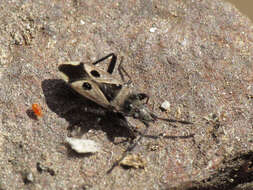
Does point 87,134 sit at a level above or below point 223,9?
below

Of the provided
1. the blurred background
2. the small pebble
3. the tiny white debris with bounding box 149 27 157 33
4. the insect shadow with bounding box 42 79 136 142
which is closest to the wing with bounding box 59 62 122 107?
the insect shadow with bounding box 42 79 136 142

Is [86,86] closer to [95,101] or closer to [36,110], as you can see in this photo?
[95,101]

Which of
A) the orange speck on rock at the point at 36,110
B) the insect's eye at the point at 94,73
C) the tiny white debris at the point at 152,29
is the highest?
the tiny white debris at the point at 152,29

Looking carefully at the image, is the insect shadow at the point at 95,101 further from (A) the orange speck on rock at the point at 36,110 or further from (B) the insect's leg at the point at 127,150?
(A) the orange speck on rock at the point at 36,110

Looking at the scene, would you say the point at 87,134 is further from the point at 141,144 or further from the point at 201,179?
the point at 201,179

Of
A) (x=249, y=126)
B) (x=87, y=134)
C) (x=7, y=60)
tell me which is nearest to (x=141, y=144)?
(x=87, y=134)

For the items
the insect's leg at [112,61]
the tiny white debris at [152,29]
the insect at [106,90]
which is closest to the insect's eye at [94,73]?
the insect at [106,90]

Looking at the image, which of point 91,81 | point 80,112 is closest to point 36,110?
point 80,112
